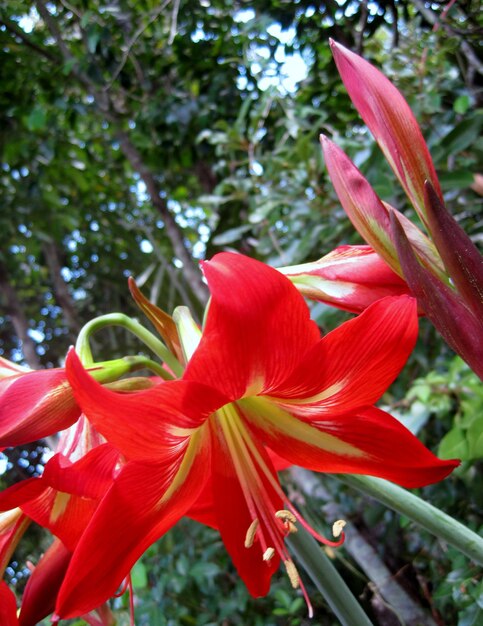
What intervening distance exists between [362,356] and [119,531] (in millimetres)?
175

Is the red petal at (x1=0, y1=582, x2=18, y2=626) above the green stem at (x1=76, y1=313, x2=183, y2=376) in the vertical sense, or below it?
below

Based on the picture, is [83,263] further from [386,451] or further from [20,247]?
[386,451]

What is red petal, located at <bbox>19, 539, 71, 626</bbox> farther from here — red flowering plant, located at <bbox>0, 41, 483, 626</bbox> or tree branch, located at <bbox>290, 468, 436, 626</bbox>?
tree branch, located at <bbox>290, 468, 436, 626</bbox>

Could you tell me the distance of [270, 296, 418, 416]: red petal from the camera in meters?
0.35

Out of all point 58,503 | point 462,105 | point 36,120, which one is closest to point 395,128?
point 58,503

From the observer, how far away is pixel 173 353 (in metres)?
0.46

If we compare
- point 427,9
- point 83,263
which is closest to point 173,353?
point 427,9

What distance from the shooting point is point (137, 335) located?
465 millimetres

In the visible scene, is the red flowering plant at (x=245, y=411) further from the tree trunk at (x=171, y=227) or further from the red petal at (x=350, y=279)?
the tree trunk at (x=171, y=227)

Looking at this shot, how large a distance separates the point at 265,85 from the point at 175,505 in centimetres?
161

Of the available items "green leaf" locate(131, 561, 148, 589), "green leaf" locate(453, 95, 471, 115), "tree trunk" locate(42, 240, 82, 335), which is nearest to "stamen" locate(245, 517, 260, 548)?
"green leaf" locate(131, 561, 148, 589)

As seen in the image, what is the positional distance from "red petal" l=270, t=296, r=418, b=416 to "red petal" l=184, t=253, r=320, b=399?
15 mm

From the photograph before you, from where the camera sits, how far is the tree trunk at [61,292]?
94.8 inches

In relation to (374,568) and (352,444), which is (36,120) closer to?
(374,568)
